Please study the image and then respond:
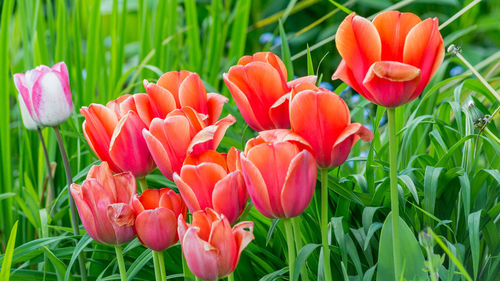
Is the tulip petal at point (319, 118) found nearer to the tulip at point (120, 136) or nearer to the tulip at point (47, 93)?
the tulip at point (120, 136)

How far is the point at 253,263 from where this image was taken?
37.6 inches

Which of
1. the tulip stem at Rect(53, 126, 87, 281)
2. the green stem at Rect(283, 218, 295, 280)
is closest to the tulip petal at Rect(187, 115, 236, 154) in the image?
the green stem at Rect(283, 218, 295, 280)

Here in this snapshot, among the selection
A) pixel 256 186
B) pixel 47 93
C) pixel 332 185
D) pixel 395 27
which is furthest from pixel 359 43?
pixel 47 93

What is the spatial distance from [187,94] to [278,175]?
0.15 metres

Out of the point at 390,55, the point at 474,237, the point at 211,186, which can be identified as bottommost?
the point at 474,237

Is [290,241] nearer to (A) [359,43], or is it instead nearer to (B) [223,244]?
(B) [223,244]

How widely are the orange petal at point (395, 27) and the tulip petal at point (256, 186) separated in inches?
6.6

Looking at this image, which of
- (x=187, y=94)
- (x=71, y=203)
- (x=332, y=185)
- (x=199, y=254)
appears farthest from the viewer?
(x=71, y=203)

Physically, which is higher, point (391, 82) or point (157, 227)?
point (391, 82)

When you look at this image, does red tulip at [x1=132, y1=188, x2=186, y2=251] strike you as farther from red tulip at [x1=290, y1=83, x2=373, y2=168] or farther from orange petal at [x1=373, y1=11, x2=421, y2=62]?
orange petal at [x1=373, y1=11, x2=421, y2=62]

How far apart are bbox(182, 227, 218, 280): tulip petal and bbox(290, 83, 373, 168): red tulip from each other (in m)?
0.13

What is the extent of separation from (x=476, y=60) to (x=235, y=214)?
1397 millimetres

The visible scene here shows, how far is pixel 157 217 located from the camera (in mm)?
620

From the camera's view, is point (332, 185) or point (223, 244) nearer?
point (223, 244)
